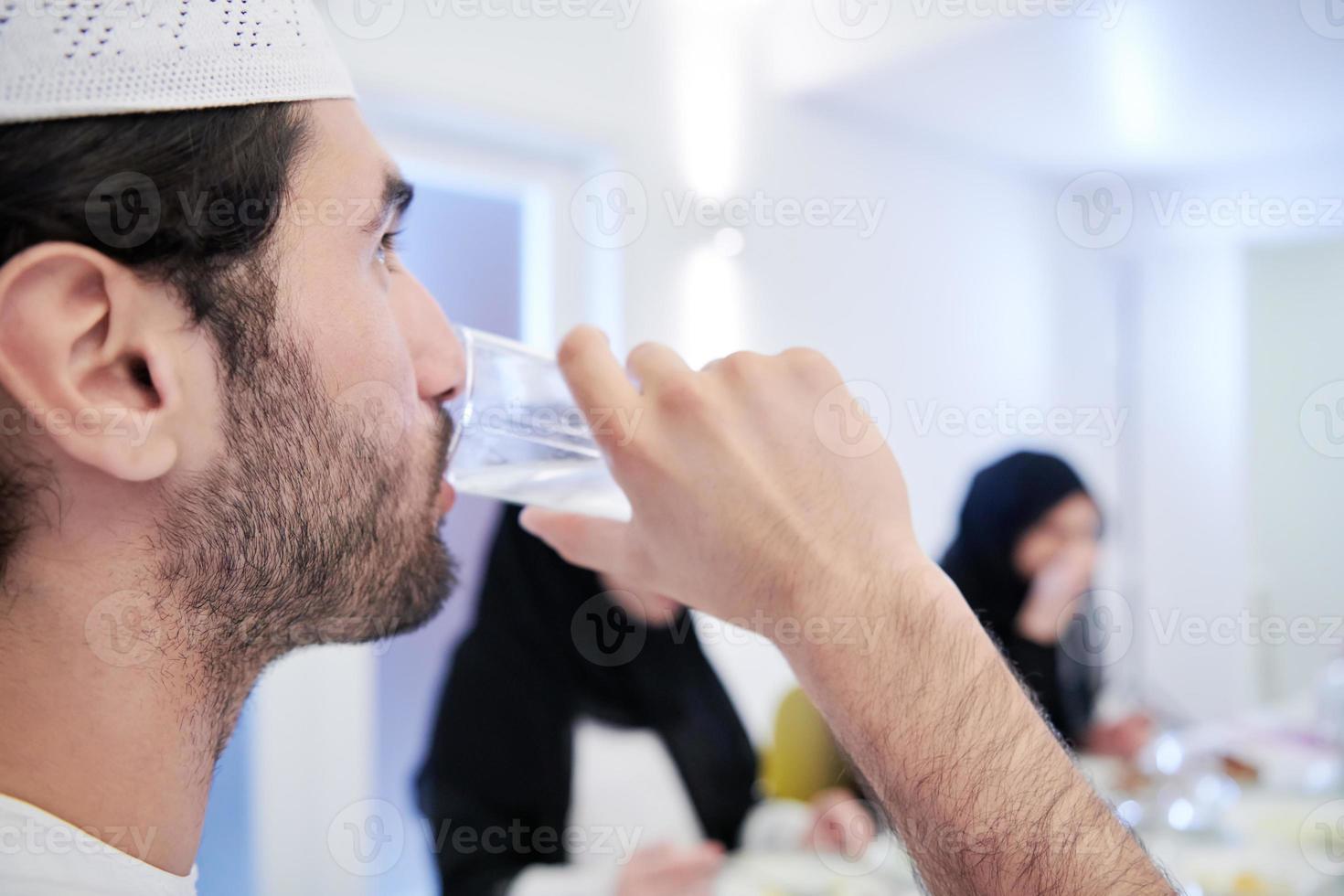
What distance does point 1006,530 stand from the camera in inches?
90.4

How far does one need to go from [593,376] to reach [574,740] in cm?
124

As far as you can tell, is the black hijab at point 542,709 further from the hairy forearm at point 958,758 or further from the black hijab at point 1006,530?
the hairy forearm at point 958,758

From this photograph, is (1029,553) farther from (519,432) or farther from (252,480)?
(252,480)

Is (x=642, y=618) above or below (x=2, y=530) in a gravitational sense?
below

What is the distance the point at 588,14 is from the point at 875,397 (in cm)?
148

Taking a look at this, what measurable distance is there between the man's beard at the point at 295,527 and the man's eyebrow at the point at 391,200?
0.34 ft

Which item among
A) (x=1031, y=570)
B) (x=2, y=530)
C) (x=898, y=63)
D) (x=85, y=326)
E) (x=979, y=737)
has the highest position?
(x=898, y=63)

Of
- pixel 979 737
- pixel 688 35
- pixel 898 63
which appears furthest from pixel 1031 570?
pixel 979 737

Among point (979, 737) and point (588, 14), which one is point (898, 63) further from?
point (979, 737)

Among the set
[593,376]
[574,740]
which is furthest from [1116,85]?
[593,376]

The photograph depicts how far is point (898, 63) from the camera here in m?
2.57

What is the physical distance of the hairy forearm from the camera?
1.75 ft

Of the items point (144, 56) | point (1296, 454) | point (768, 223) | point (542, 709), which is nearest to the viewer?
point (144, 56)

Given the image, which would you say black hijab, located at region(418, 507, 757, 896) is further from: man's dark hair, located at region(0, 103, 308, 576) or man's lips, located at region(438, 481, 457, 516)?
man's dark hair, located at region(0, 103, 308, 576)
